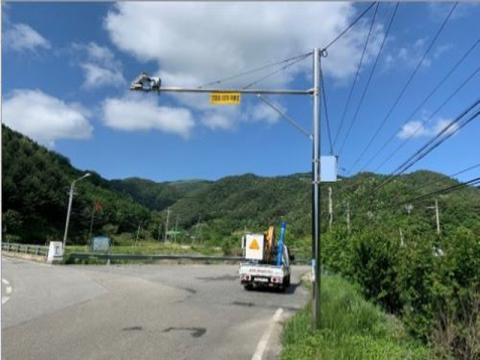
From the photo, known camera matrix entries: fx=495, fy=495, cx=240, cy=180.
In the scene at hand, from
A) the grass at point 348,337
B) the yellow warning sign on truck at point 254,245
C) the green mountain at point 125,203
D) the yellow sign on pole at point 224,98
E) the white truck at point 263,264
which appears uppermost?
the green mountain at point 125,203

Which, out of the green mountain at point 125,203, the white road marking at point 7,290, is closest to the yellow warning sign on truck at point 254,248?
the white road marking at point 7,290

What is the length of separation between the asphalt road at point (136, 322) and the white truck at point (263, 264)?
157 cm

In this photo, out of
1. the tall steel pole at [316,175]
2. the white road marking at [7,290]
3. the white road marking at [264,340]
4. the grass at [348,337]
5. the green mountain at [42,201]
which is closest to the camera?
the grass at [348,337]

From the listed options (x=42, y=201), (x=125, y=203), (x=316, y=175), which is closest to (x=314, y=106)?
(x=316, y=175)

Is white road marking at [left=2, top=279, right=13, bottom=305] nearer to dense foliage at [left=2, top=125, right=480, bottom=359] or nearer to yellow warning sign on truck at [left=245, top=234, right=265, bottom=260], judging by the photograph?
dense foliage at [left=2, top=125, right=480, bottom=359]

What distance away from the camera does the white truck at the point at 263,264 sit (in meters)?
21.8

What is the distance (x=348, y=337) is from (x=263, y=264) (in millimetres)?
14406

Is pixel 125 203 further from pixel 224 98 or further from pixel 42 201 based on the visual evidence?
pixel 224 98

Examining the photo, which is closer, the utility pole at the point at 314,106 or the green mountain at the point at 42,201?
the utility pole at the point at 314,106

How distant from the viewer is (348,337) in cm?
870

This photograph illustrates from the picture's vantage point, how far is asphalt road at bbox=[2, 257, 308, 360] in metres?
8.70

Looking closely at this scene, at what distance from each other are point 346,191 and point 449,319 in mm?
42610

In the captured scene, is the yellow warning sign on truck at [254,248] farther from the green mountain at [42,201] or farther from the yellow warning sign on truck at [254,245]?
the green mountain at [42,201]

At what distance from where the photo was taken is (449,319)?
8742 millimetres
